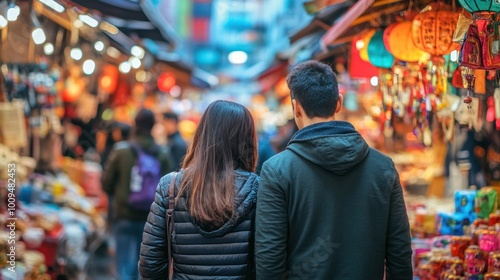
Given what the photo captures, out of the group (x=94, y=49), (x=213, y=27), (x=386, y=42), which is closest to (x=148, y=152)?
(x=386, y=42)

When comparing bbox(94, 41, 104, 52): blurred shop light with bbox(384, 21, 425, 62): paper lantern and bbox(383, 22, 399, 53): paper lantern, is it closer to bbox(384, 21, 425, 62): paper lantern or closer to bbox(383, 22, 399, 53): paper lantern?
bbox(383, 22, 399, 53): paper lantern

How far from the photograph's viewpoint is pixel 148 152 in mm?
8375

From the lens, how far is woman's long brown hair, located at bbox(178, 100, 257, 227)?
4254 millimetres

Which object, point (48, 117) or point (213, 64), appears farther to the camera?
point (213, 64)

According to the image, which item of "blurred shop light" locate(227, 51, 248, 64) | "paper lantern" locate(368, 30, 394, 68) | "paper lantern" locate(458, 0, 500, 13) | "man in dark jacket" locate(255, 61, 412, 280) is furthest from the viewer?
"blurred shop light" locate(227, 51, 248, 64)

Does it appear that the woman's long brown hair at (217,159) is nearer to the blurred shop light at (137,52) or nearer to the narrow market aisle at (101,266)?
the narrow market aisle at (101,266)

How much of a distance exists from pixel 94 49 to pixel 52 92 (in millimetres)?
1062

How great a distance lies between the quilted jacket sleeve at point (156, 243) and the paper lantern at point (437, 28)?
284 cm

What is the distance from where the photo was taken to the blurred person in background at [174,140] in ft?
35.3

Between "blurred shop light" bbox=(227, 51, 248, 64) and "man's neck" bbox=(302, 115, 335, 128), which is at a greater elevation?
"blurred shop light" bbox=(227, 51, 248, 64)

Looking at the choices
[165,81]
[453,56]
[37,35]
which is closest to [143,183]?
[37,35]

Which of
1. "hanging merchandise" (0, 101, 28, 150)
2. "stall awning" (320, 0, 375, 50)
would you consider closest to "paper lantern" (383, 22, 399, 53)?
"stall awning" (320, 0, 375, 50)

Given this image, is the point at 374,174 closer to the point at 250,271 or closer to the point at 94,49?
the point at 250,271

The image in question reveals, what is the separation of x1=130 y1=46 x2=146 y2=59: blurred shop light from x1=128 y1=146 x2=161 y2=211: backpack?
15.3ft
